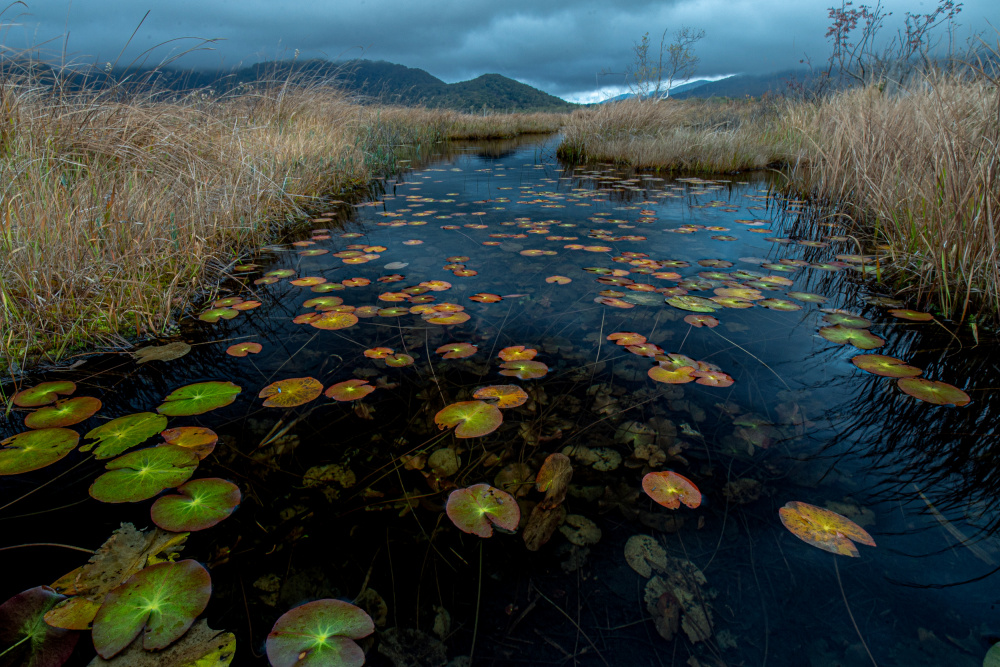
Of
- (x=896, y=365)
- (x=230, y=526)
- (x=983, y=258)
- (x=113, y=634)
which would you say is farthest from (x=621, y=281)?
(x=113, y=634)

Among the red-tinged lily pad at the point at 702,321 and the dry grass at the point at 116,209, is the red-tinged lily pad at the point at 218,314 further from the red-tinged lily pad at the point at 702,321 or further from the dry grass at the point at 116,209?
the red-tinged lily pad at the point at 702,321

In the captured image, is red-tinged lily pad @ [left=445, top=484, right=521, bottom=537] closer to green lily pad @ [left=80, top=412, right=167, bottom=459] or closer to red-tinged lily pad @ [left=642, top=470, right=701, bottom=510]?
red-tinged lily pad @ [left=642, top=470, right=701, bottom=510]

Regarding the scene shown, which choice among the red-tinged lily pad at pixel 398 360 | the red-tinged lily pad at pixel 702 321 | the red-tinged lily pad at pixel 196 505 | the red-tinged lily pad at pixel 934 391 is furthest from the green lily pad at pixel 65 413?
the red-tinged lily pad at pixel 934 391

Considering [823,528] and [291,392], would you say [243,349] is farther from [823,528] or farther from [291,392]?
[823,528]

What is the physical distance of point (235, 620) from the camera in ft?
2.65

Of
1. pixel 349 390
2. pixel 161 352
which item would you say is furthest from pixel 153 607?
pixel 161 352

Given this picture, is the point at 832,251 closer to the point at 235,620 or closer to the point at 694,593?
the point at 694,593

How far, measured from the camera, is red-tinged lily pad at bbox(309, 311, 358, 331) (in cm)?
196

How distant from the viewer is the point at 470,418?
52.3 inches

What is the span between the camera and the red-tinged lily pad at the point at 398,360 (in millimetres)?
1662

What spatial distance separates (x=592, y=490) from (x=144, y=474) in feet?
3.84

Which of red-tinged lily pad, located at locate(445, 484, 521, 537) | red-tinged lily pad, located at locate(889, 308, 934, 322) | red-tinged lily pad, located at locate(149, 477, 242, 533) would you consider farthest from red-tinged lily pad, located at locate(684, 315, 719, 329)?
red-tinged lily pad, located at locate(149, 477, 242, 533)

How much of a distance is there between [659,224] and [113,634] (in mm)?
4067

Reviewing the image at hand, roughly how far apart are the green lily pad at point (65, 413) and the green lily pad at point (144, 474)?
0.31 m
